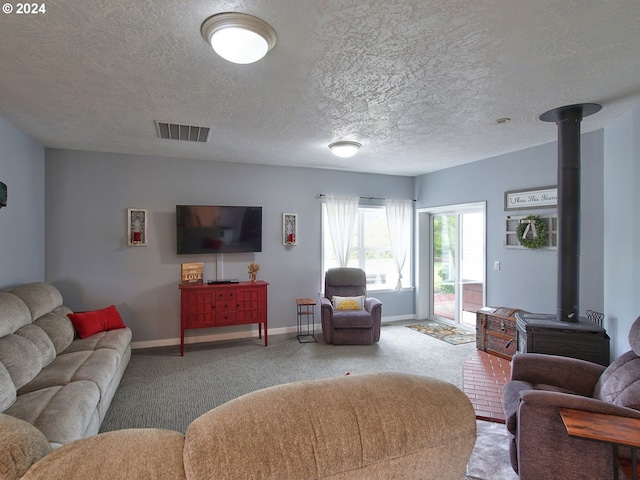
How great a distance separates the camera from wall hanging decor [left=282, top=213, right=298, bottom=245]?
516 centimetres

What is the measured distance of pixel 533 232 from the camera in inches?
155

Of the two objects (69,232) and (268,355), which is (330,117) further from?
(69,232)

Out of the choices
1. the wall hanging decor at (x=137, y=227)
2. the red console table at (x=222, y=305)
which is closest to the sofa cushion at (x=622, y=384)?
the red console table at (x=222, y=305)

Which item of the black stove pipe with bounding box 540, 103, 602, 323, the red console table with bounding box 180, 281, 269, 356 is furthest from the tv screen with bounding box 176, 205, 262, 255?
the black stove pipe with bounding box 540, 103, 602, 323

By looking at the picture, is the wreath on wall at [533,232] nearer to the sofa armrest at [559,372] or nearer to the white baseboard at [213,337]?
the sofa armrest at [559,372]

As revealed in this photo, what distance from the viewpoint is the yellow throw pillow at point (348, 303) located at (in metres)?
4.88

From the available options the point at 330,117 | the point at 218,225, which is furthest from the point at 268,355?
the point at 330,117

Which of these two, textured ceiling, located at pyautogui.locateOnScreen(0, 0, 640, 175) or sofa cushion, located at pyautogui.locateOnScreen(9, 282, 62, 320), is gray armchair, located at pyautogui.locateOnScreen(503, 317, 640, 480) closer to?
textured ceiling, located at pyautogui.locateOnScreen(0, 0, 640, 175)

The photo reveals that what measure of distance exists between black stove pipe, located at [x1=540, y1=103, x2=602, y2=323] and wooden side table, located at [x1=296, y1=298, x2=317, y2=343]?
3095 millimetres

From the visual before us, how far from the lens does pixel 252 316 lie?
449 cm

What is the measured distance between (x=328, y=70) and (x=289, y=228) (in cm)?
321

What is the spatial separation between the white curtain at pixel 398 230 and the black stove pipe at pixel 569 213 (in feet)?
9.99

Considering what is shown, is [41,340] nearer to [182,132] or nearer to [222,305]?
[222,305]

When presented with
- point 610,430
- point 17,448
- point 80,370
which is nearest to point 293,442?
point 17,448
